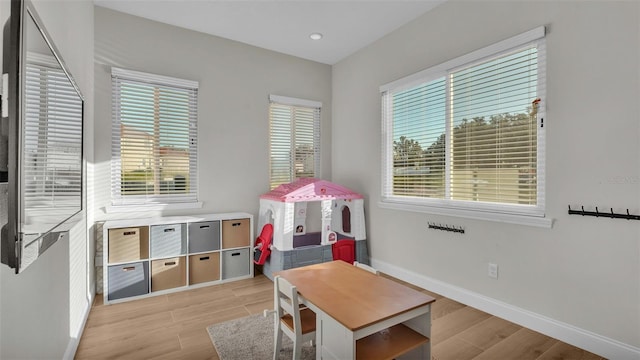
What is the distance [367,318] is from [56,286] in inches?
64.3

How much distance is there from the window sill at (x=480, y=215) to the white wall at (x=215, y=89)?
1.76 meters

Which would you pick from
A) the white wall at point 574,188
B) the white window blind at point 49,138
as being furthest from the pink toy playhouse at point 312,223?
the white window blind at point 49,138

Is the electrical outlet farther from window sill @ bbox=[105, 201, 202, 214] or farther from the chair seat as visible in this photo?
window sill @ bbox=[105, 201, 202, 214]

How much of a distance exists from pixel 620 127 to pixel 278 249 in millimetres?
2899

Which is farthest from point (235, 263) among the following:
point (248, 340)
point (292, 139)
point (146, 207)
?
point (292, 139)

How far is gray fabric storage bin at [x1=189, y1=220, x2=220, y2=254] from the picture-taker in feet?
10.4

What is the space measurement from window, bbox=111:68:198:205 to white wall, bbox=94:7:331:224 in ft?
0.28

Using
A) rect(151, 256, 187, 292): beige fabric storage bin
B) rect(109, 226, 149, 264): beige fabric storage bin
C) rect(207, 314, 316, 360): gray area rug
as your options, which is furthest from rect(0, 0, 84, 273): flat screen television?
rect(151, 256, 187, 292): beige fabric storage bin

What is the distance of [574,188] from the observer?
211cm

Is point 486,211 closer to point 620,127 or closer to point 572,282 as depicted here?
point 572,282

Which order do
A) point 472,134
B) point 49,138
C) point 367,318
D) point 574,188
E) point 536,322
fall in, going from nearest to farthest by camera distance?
point 49,138 < point 367,318 < point 574,188 < point 536,322 < point 472,134

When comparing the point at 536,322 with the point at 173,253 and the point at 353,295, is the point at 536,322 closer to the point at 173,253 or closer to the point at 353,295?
the point at 353,295

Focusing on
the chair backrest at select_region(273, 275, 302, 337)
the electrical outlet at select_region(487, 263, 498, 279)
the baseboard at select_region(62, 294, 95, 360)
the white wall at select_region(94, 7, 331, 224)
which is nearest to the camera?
the chair backrest at select_region(273, 275, 302, 337)

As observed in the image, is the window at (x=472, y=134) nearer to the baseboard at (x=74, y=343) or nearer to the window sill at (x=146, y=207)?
the window sill at (x=146, y=207)
